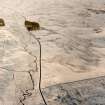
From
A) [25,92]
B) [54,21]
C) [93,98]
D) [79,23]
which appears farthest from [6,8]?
[93,98]

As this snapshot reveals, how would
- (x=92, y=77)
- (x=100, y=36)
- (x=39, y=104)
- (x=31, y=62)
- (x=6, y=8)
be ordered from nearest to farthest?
(x=39, y=104) → (x=92, y=77) → (x=31, y=62) → (x=100, y=36) → (x=6, y=8)

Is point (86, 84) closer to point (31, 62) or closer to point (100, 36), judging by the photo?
point (31, 62)

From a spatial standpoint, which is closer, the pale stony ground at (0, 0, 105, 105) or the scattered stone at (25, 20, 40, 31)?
the pale stony ground at (0, 0, 105, 105)

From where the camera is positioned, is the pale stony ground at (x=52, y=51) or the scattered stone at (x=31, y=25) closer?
the pale stony ground at (x=52, y=51)

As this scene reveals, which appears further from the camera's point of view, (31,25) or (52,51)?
(31,25)

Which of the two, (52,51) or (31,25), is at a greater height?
(31,25)

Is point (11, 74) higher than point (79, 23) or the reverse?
the reverse

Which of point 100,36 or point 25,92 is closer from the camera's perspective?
point 25,92

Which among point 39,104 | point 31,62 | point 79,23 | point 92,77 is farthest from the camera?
point 79,23
